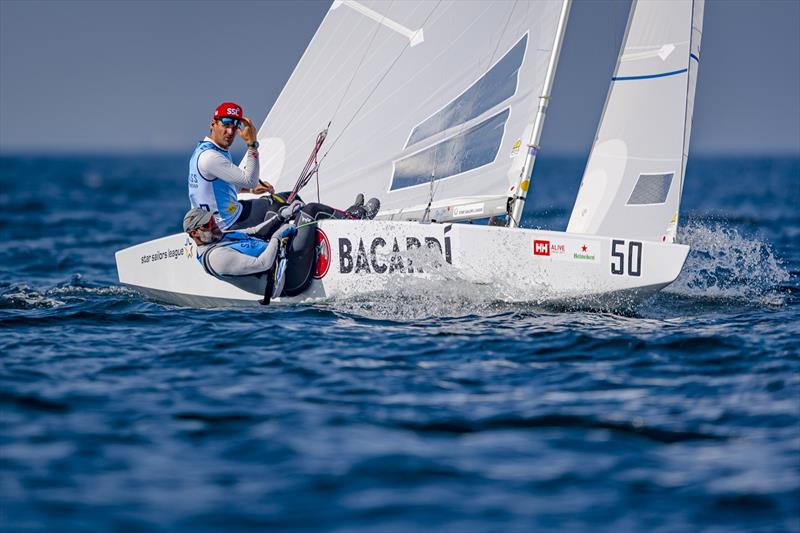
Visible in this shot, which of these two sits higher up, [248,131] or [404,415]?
[248,131]

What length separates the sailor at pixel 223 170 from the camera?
298 inches

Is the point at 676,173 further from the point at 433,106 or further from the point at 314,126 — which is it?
the point at 314,126

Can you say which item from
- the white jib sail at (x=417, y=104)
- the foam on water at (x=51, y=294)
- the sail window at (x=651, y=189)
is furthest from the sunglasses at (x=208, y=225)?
the sail window at (x=651, y=189)

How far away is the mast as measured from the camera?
819 centimetres

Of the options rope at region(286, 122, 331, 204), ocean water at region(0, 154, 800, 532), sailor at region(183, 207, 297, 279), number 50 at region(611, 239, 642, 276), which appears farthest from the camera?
rope at region(286, 122, 331, 204)

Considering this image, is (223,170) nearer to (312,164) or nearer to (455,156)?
(312,164)

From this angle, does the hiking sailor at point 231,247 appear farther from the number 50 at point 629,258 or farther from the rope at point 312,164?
the number 50 at point 629,258

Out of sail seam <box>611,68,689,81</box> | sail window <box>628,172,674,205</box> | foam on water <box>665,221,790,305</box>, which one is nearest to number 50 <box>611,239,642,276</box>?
sail window <box>628,172,674,205</box>

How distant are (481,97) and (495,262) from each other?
1.73 metres

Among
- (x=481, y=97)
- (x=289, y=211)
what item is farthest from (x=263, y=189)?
(x=481, y=97)

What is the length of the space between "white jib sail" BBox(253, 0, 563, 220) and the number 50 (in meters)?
1.30

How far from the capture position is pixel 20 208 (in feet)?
72.2

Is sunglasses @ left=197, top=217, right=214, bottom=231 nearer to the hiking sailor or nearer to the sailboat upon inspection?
the hiking sailor

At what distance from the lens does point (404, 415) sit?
498 centimetres
